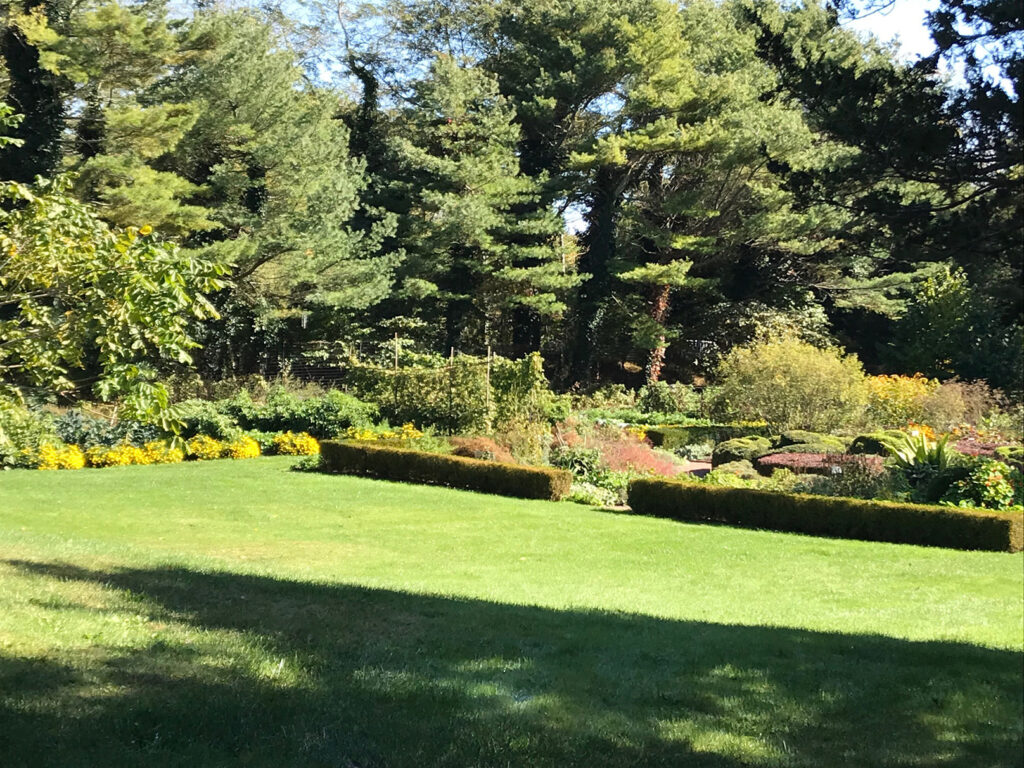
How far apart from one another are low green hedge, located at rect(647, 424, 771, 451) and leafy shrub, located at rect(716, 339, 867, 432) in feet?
2.56

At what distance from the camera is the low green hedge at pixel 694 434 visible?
70.1ft

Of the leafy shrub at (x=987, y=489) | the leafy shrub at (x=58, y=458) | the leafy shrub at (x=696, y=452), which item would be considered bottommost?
the leafy shrub at (x=58, y=458)

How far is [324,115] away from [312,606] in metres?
26.0

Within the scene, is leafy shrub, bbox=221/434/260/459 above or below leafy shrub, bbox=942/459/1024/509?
below

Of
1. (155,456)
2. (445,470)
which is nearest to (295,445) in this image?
(155,456)

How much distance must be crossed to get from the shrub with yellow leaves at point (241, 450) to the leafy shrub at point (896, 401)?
14.9 metres

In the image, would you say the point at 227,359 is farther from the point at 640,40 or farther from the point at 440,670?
the point at 440,670

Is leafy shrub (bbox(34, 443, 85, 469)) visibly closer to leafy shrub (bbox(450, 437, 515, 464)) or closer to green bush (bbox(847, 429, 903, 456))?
leafy shrub (bbox(450, 437, 515, 464))

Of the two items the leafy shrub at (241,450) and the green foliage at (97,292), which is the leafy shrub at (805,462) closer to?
the leafy shrub at (241,450)

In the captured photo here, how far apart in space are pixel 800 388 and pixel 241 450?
1360 cm

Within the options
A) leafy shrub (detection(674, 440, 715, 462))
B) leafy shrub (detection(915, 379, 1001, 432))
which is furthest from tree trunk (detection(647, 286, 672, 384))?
leafy shrub (detection(915, 379, 1001, 432))

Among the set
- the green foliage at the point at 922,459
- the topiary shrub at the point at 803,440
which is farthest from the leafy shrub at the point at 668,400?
the green foliage at the point at 922,459

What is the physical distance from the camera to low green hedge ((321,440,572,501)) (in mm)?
14133

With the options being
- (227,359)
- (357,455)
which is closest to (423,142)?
(227,359)
